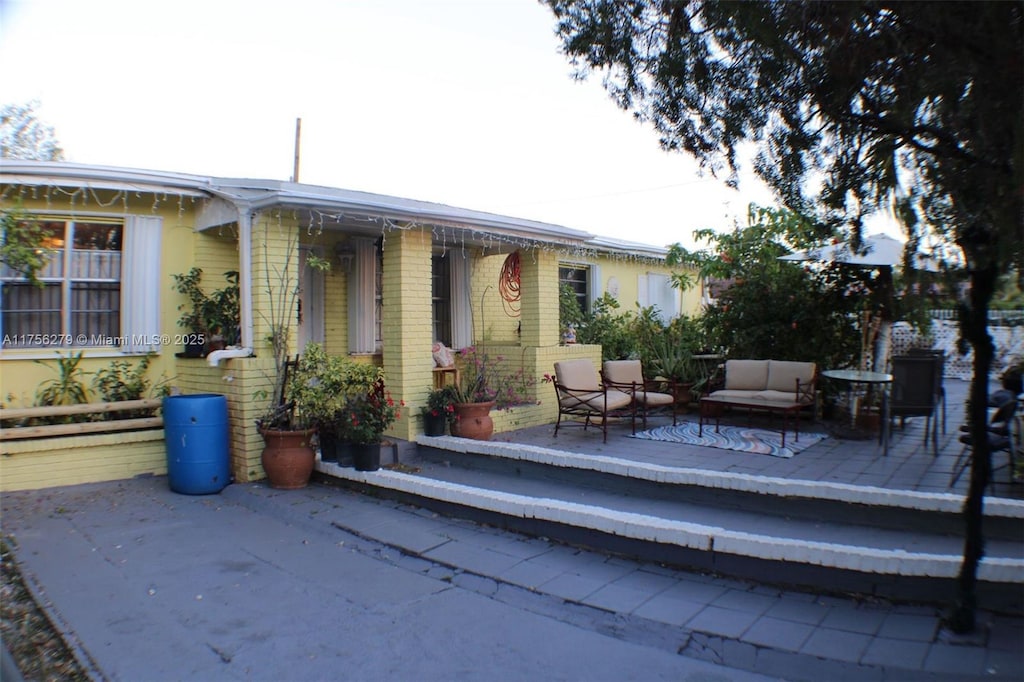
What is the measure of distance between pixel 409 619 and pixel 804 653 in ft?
6.96

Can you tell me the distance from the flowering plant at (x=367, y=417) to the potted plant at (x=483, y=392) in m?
0.95

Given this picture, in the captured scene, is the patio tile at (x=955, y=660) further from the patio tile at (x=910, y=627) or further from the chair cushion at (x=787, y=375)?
the chair cushion at (x=787, y=375)

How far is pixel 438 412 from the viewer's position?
7293mm

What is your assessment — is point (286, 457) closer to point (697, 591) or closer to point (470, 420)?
point (470, 420)

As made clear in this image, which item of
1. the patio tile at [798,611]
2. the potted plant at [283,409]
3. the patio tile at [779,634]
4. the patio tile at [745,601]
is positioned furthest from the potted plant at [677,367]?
the patio tile at [779,634]

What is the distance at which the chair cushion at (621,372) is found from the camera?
8.54m

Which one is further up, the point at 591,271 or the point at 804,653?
the point at 591,271

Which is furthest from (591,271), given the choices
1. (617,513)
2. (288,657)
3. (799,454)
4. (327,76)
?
(288,657)

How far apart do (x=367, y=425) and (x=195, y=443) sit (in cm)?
166

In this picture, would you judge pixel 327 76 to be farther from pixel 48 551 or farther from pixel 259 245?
pixel 48 551

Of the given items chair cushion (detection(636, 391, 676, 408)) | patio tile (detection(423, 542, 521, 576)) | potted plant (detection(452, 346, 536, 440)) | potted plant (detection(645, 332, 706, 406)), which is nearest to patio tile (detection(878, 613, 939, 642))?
patio tile (detection(423, 542, 521, 576))

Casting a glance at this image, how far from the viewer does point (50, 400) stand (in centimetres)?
705

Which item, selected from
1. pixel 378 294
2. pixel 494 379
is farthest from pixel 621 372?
pixel 378 294

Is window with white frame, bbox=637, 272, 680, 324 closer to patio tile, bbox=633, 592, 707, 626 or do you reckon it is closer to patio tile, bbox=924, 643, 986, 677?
patio tile, bbox=633, 592, 707, 626
